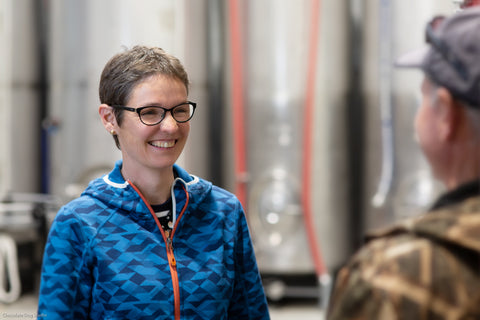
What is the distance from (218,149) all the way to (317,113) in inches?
14.8

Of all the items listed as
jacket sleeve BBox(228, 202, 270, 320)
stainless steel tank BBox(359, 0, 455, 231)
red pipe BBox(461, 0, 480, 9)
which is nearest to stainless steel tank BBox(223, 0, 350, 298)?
stainless steel tank BBox(359, 0, 455, 231)

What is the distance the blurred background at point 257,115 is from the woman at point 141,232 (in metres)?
0.95

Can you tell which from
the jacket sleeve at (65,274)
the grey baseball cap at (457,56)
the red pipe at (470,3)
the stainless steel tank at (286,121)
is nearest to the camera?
the grey baseball cap at (457,56)

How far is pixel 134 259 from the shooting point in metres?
0.84

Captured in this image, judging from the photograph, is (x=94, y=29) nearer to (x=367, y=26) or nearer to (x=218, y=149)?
(x=218, y=149)

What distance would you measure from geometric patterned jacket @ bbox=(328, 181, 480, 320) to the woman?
1.25 feet

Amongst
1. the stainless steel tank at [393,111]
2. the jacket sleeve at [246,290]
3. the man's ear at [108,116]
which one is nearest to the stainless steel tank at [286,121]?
the stainless steel tank at [393,111]

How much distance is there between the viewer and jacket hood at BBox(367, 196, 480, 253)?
0.49 meters

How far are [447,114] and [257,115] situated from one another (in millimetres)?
1546

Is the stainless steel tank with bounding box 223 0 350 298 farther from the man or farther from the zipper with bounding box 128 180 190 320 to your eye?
the man

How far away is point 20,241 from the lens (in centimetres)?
193

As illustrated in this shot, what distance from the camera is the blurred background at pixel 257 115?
6.20 ft

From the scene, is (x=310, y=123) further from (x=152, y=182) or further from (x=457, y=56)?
(x=457, y=56)

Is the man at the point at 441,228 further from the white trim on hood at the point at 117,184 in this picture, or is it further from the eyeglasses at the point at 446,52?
the white trim on hood at the point at 117,184
